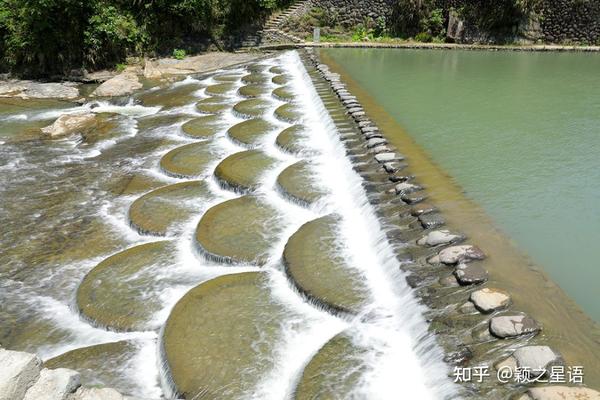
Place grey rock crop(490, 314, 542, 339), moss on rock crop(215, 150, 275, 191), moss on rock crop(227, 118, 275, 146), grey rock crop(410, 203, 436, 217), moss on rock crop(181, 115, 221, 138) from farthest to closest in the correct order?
moss on rock crop(181, 115, 221, 138), moss on rock crop(227, 118, 275, 146), moss on rock crop(215, 150, 275, 191), grey rock crop(410, 203, 436, 217), grey rock crop(490, 314, 542, 339)

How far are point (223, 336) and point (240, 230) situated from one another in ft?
5.62

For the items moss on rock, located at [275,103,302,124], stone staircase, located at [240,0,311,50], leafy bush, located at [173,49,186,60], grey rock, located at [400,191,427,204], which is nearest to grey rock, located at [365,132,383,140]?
grey rock, located at [400,191,427,204]

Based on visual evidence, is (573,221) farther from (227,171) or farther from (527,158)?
(227,171)

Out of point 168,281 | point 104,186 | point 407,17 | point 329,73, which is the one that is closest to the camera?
point 168,281

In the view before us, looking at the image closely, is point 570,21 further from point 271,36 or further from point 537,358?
point 537,358

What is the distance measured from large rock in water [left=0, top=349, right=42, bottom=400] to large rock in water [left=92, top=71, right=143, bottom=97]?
12.0 metres

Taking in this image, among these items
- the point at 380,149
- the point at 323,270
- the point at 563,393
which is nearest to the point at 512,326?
the point at 563,393

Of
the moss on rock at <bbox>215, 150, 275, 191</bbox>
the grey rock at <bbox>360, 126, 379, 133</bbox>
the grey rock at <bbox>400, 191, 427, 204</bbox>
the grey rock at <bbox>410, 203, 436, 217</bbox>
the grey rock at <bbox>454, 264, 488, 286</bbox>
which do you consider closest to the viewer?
the grey rock at <bbox>454, 264, 488, 286</bbox>

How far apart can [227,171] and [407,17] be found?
52.1ft

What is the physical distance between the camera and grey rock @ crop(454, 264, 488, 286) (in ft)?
12.8

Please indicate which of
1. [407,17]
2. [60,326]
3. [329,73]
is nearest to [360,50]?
[407,17]

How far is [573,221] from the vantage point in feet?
16.6

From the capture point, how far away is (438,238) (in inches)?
177

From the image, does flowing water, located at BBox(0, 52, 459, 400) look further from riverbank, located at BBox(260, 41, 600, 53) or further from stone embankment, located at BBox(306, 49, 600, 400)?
riverbank, located at BBox(260, 41, 600, 53)
